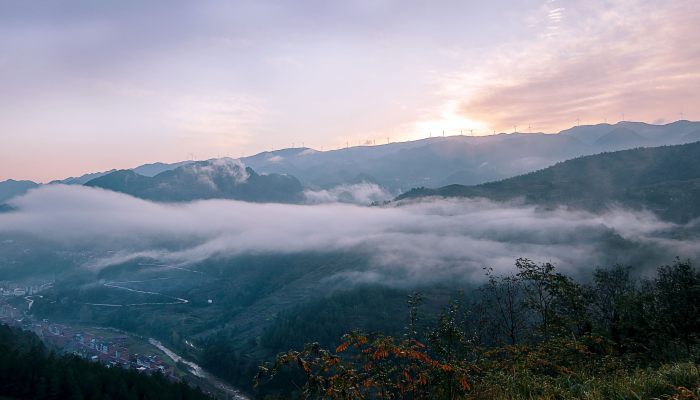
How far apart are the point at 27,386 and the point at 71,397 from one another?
7.86 metres

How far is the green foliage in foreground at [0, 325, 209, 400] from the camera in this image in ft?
217

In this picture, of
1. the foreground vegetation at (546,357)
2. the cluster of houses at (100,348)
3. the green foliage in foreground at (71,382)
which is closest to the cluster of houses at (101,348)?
the cluster of houses at (100,348)

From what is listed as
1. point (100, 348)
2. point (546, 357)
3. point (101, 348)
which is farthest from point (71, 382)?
point (100, 348)

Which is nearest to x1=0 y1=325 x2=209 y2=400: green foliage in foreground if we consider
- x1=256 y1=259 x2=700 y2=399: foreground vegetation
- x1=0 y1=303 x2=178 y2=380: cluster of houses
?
x1=0 y1=303 x2=178 y2=380: cluster of houses

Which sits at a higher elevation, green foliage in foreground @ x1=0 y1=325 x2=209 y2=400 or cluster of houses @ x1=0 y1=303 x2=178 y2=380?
green foliage in foreground @ x1=0 y1=325 x2=209 y2=400

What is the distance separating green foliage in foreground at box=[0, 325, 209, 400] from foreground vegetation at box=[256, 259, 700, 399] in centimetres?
6411

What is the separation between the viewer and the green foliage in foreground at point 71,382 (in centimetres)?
6619

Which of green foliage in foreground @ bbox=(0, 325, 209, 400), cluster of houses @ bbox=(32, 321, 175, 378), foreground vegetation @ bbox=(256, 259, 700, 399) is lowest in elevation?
cluster of houses @ bbox=(32, 321, 175, 378)

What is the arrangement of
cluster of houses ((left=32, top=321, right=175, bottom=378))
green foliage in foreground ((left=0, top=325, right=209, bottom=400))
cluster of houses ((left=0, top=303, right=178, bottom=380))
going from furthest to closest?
cluster of houses ((left=32, top=321, right=175, bottom=378))
cluster of houses ((left=0, top=303, right=178, bottom=380))
green foliage in foreground ((left=0, top=325, right=209, bottom=400))

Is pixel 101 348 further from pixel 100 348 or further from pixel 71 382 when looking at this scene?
pixel 71 382

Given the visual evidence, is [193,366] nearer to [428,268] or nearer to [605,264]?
[428,268]

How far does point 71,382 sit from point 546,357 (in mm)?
73063

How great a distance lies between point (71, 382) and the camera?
6650 cm

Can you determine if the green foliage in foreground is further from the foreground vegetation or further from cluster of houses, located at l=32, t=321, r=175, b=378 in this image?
the foreground vegetation
